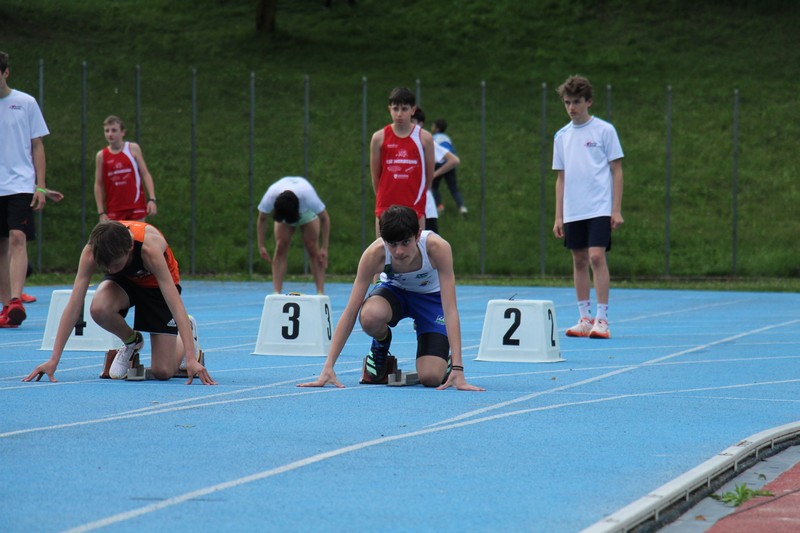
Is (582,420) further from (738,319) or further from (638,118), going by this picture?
(638,118)

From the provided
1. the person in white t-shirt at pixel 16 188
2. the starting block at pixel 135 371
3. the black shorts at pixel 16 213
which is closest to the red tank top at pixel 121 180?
the person in white t-shirt at pixel 16 188

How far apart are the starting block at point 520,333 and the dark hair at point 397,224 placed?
2044 mm

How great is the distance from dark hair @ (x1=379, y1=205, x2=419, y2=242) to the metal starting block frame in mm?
955

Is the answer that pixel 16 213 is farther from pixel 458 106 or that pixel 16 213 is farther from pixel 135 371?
pixel 458 106

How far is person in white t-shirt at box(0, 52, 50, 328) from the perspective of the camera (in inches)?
425

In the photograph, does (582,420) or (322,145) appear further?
(322,145)

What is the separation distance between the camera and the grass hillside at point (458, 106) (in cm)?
2105

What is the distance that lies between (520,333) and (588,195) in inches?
87.1

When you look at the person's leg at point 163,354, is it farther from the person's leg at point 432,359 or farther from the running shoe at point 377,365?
the person's leg at point 432,359

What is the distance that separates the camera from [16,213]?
10906 mm

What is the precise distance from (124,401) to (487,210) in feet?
54.0

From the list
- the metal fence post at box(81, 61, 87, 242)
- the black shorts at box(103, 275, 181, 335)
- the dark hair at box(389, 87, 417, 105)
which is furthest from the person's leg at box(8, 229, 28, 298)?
the metal fence post at box(81, 61, 87, 242)

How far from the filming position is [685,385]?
7.57 meters

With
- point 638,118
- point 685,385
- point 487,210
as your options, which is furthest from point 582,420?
point 638,118
